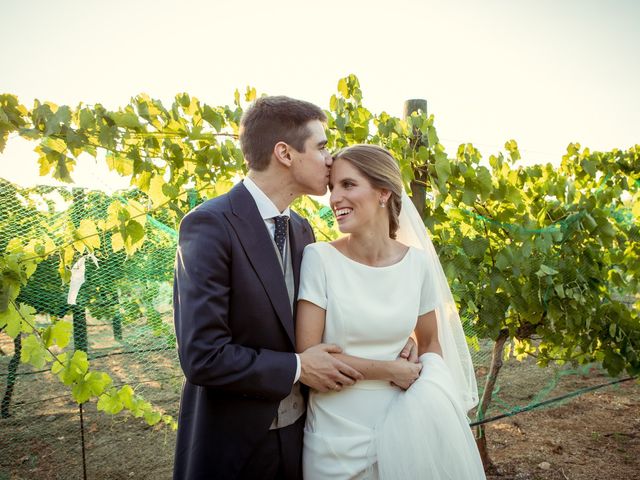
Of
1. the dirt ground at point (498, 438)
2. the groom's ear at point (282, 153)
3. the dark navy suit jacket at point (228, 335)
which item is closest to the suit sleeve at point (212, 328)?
the dark navy suit jacket at point (228, 335)

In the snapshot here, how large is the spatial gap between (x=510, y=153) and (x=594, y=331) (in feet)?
5.08

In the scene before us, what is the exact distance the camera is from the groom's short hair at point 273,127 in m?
1.80

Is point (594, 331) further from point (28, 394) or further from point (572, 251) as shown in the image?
point (28, 394)

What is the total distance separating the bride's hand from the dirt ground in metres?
2.48

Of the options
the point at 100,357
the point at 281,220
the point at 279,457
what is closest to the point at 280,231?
the point at 281,220

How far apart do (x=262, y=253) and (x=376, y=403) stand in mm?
700

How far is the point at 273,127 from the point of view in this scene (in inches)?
71.1

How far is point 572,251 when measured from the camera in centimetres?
345

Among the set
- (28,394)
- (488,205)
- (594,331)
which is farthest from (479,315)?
(28,394)

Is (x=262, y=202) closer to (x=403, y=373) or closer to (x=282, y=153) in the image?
(x=282, y=153)

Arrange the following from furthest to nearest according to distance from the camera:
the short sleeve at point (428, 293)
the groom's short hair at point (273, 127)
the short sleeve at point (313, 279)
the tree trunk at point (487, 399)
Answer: the tree trunk at point (487, 399) → the short sleeve at point (428, 293) → the groom's short hair at point (273, 127) → the short sleeve at point (313, 279)

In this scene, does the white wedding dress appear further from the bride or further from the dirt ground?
the dirt ground

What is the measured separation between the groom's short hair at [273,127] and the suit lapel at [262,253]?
253 millimetres

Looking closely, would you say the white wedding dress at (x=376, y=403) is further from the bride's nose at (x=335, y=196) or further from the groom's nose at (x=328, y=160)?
the groom's nose at (x=328, y=160)
